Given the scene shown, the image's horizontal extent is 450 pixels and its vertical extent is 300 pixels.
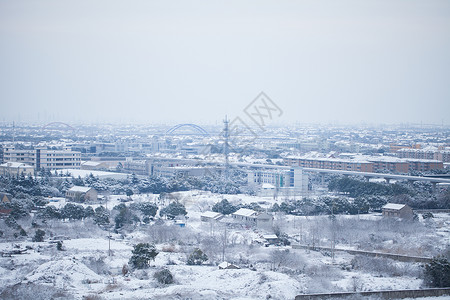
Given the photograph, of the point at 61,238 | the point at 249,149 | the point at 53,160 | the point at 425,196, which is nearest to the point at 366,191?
the point at 425,196

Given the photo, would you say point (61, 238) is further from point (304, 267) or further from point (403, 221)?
point (403, 221)

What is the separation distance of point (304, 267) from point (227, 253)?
41.3 inches

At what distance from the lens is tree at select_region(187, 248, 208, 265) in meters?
6.79

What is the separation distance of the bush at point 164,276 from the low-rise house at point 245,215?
126 inches

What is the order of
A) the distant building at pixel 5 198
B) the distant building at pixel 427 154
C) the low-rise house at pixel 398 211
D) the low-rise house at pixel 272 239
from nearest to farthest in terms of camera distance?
the low-rise house at pixel 272 239 → the low-rise house at pixel 398 211 → the distant building at pixel 5 198 → the distant building at pixel 427 154

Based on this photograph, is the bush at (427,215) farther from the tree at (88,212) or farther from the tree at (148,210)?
the tree at (88,212)

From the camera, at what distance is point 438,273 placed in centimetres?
589

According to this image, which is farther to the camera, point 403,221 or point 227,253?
point 403,221

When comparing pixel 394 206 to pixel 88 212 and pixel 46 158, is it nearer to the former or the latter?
pixel 88 212

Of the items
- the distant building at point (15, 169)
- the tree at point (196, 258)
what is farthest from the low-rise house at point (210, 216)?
the distant building at point (15, 169)

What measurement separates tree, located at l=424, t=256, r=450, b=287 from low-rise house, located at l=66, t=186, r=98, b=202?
674 cm

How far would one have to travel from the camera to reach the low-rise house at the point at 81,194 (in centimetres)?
1095

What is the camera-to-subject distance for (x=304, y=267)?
259 inches

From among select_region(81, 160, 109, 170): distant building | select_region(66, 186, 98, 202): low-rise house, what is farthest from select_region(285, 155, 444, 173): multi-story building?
select_region(66, 186, 98, 202): low-rise house
